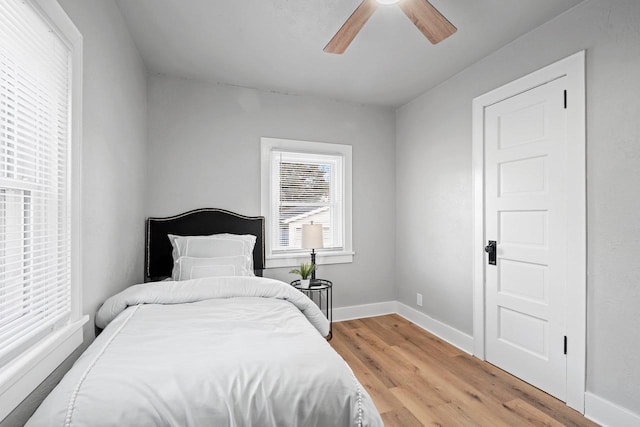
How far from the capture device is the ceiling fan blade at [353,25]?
1.70 metres

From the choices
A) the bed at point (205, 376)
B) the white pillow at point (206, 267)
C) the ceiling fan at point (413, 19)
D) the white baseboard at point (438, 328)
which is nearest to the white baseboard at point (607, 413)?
the white baseboard at point (438, 328)

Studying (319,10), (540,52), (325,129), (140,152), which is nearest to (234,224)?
(140,152)

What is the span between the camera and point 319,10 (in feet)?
6.98

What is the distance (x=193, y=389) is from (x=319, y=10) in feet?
7.31

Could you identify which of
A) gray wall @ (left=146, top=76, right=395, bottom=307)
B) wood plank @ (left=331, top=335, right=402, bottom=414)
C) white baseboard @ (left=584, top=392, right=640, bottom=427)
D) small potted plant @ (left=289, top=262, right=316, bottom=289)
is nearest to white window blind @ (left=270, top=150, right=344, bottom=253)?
gray wall @ (left=146, top=76, right=395, bottom=307)

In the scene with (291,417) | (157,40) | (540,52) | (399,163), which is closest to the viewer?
(291,417)

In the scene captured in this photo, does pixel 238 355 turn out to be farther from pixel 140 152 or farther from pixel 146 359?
pixel 140 152

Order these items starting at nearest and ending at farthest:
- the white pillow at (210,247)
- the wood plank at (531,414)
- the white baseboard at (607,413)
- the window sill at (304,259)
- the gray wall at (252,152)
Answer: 1. the white baseboard at (607,413)
2. the wood plank at (531,414)
3. the white pillow at (210,247)
4. the gray wall at (252,152)
5. the window sill at (304,259)

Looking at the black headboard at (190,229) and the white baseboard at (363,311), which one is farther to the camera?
the white baseboard at (363,311)

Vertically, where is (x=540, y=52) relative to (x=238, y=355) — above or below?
above

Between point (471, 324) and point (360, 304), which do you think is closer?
point (471, 324)

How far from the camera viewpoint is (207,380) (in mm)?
1118

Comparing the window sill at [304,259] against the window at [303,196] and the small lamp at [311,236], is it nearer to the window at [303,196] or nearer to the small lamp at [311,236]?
the window at [303,196]

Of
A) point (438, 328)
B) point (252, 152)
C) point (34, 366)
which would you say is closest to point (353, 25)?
point (252, 152)
